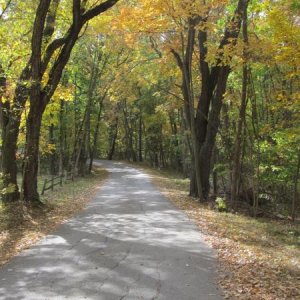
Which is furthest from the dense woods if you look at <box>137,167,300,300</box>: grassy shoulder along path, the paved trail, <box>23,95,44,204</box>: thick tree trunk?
the paved trail

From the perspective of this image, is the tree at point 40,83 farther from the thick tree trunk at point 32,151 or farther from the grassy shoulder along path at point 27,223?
the grassy shoulder along path at point 27,223

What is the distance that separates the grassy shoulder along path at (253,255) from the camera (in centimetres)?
644

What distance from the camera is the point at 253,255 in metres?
8.68

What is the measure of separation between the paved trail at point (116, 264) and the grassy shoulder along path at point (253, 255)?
344 mm

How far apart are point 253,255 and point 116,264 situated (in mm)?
2946

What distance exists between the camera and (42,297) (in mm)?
6098

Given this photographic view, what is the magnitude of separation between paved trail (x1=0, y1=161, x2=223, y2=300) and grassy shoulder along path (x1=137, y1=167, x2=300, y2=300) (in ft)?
1.13

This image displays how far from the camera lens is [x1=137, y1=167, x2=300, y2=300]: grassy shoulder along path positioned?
6441 mm

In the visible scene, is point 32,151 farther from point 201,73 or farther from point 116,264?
point 201,73

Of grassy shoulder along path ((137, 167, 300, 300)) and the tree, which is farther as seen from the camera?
the tree

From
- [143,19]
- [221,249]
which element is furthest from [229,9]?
[221,249]

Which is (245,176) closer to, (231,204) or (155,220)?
(231,204)

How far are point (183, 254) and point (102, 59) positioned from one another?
95.0 ft

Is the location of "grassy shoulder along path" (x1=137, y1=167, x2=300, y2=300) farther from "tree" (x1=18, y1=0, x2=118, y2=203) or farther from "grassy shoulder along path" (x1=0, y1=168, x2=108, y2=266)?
"tree" (x1=18, y1=0, x2=118, y2=203)
